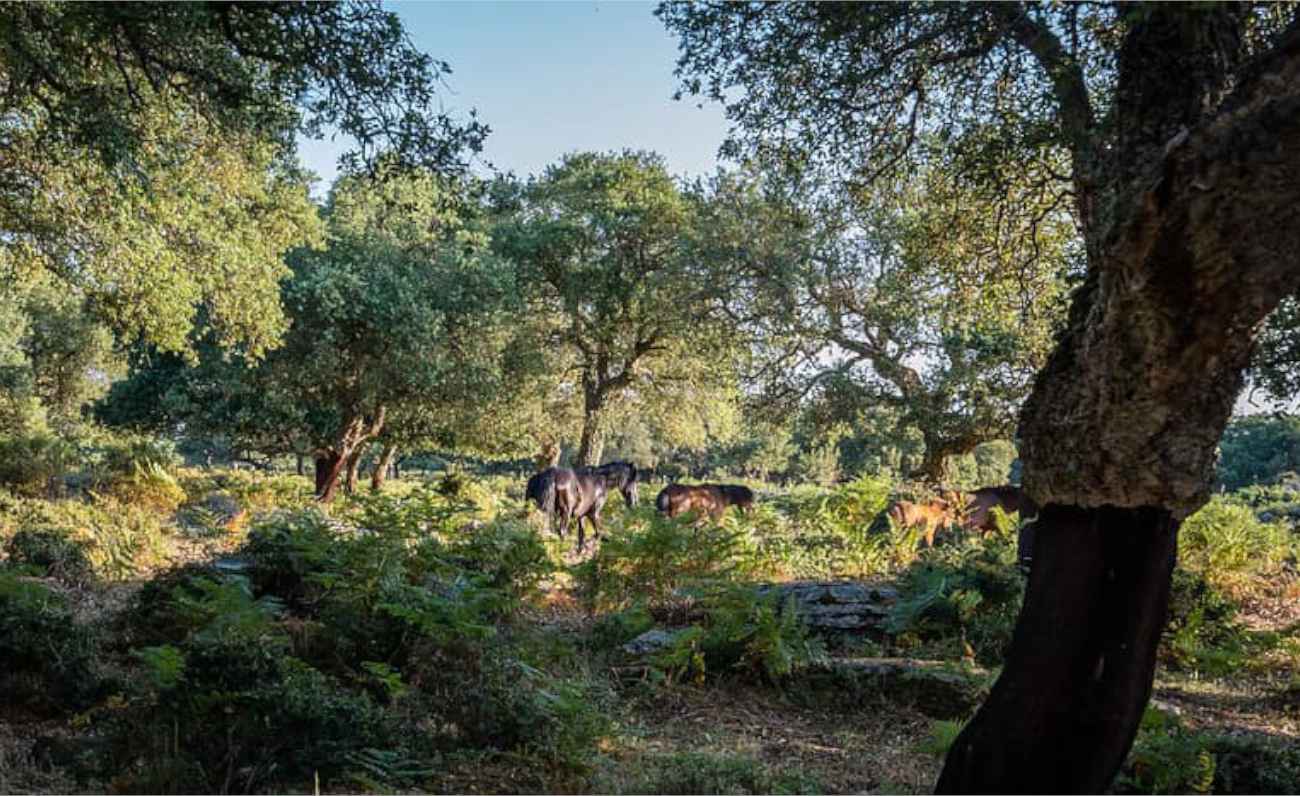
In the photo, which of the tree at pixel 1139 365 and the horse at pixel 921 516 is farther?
the horse at pixel 921 516

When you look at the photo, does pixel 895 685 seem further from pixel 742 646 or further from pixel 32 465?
pixel 32 465

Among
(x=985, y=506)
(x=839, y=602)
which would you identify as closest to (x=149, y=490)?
(x=839, y=602)

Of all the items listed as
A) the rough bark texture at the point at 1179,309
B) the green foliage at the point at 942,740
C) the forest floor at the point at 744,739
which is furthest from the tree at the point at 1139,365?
the forest floor at the point at 744,739

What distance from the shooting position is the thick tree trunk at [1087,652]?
3406 millimetres

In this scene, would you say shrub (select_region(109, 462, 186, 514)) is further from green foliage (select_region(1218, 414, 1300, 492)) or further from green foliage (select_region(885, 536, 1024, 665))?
→ green foliage (select_region(1218, 414, 1300, 492))

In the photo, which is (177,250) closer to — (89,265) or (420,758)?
(89,265)

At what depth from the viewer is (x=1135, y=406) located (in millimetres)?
3283

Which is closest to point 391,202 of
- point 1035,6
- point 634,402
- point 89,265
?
point 1035,6

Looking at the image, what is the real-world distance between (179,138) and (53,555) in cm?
493

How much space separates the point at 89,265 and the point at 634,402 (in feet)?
56.9

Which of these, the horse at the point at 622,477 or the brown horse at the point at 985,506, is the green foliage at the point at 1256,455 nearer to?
the brown horse at the point at 985,506

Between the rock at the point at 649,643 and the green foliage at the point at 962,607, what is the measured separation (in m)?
2.21

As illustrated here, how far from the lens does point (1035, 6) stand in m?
4.71

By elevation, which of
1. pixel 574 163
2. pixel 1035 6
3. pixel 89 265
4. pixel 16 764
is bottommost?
pixel 16 764
